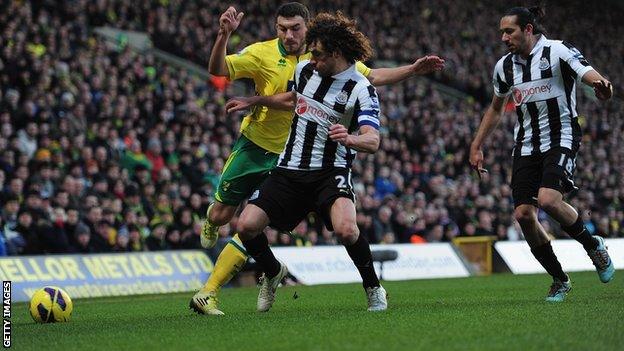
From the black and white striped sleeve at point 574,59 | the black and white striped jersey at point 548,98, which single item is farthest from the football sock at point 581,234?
the black and white striped sleeve at point 574,59

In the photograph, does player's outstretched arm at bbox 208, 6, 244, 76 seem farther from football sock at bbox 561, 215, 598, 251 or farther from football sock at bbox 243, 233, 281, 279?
football sock at bbox 561, 215, 598, 251

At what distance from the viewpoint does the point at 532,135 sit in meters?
9.56

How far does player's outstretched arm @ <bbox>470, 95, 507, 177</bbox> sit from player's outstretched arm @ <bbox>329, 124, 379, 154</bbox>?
2091 millimetres

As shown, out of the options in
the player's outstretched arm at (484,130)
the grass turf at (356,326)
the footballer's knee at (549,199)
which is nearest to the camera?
the grass turf at (356,326)

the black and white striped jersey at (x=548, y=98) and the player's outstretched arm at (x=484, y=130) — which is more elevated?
the black and white striped jersey at (x=548, y=98)

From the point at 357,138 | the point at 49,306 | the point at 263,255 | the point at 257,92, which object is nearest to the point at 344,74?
the point at 357,138

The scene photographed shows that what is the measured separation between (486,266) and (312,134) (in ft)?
41.4

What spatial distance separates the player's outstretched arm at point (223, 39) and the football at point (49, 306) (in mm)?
2348

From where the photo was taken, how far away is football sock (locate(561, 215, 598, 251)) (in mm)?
9602

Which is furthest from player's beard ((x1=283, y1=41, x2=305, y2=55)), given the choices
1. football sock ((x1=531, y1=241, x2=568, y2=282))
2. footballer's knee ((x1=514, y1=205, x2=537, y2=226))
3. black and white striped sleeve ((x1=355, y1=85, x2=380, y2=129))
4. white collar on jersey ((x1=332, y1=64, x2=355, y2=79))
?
football sock ((x1=531, y1=241, x2=568, y2=282))

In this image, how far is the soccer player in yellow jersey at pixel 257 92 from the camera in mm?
9109

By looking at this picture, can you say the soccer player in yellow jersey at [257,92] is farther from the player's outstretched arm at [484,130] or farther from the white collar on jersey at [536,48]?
the player's outstretched arm at [484,130]
